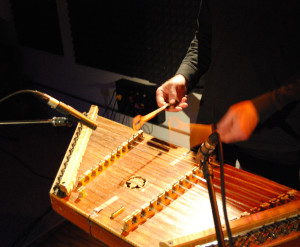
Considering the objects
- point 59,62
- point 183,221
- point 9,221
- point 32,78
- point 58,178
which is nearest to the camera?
point 183,221

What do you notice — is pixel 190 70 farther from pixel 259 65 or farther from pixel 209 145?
pixel 209 145

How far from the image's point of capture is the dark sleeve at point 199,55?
1885 mm

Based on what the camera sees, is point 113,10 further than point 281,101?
Yes

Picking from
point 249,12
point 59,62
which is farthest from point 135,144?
point 59,62

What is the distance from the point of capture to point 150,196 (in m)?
1.44

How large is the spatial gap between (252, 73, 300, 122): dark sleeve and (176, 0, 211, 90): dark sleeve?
22.1 inches

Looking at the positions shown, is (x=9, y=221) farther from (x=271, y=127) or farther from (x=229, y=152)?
(x=271, y=127)

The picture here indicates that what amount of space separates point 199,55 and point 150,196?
922 mm

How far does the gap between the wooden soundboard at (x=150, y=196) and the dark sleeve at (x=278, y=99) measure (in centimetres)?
32

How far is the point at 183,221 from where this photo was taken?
130 cm

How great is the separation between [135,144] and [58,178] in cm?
44

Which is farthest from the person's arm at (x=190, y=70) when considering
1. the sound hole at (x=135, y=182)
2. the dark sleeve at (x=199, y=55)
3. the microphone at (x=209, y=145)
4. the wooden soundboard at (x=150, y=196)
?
the microphone at (x=209, y=145)

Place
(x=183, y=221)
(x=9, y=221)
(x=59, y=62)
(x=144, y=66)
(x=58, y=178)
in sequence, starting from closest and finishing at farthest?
1. (x=183, y=221)
2. (x=58, y=178)
3. (x=9, y=221)
4. (x=144, y=66)
5. (x=59, y=62)

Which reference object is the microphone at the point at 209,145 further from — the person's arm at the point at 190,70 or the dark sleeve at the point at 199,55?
the dark sleeve at the point at 199,55
